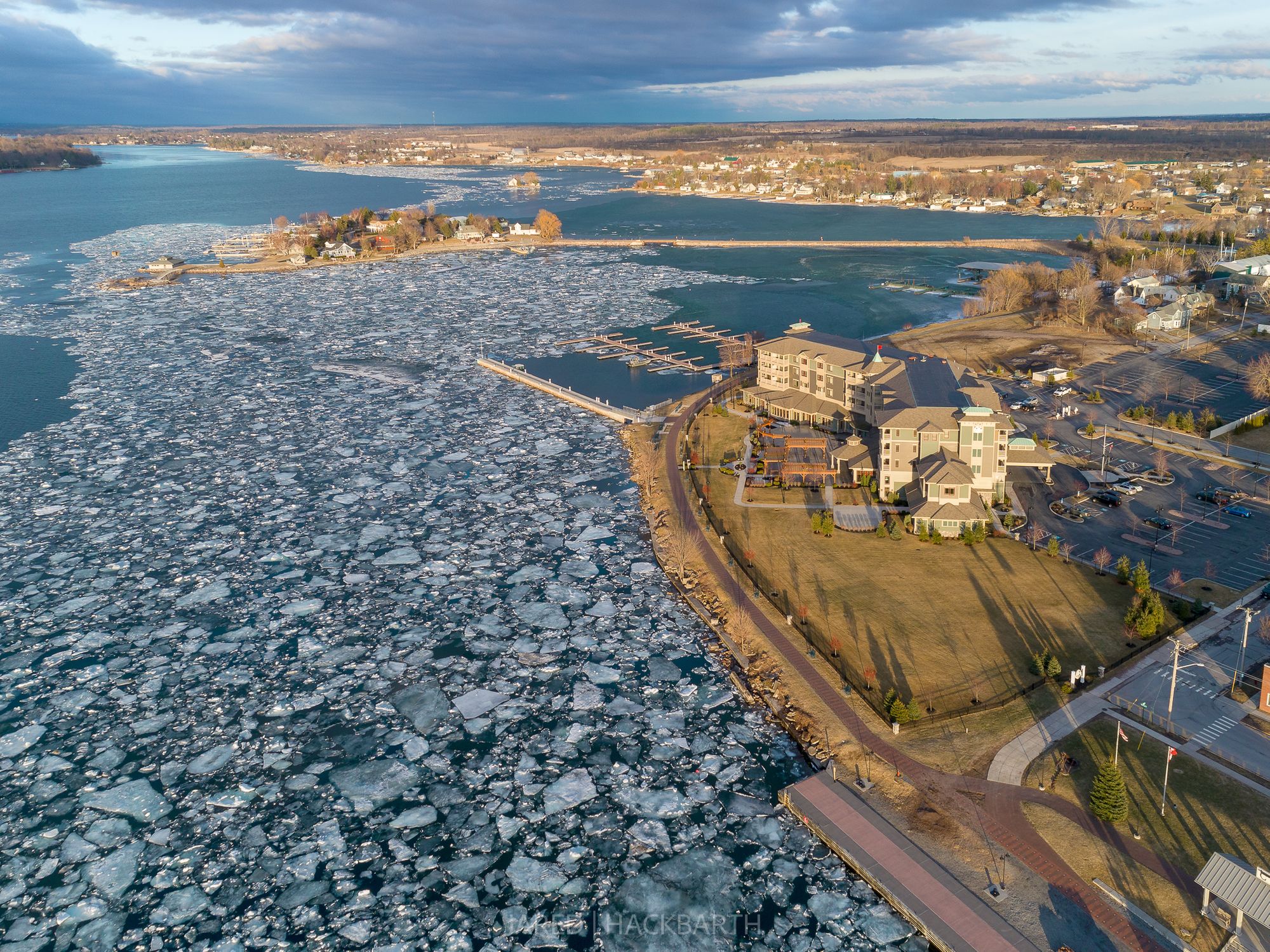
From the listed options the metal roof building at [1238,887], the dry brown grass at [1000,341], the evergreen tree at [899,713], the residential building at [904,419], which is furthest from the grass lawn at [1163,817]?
the dry brown grass at [1000,341]

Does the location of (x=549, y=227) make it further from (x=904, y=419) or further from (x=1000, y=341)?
(x=904, y=419)

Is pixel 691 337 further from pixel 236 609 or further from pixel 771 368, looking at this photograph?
pixel 236 609

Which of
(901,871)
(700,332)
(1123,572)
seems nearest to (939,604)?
(1123,572)

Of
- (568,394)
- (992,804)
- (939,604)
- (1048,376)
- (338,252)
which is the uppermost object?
(338,252)

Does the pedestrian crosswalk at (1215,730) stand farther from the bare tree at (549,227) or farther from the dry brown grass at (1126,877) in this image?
the bare tree at (549,227)

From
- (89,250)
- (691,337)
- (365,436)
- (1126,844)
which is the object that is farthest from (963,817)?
(89,250)
